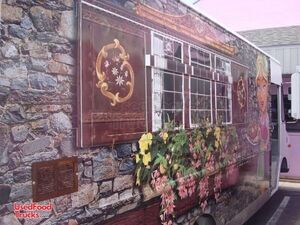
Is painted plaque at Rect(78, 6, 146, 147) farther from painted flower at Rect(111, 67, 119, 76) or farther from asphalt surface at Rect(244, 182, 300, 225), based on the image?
asphalt surface at Rect(244, 182, 300, 225)

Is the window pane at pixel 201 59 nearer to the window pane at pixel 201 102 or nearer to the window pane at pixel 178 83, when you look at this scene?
the window pane at pixel 201 102

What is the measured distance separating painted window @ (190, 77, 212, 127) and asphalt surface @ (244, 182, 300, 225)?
12.4ft

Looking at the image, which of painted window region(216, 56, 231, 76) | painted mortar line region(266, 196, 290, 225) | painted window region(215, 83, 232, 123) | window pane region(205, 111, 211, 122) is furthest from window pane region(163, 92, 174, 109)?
painted mortar line region(266, 196, 290, 225)

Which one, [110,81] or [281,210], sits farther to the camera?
[281,210]

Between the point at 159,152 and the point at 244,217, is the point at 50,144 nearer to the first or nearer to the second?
the point at 159,152

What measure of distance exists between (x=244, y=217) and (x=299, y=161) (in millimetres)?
6420

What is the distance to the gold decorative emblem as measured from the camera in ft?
19.1

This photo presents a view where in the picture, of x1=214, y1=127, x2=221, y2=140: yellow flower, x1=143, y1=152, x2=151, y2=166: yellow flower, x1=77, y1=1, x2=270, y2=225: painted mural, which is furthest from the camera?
x1=214, y1=127, x2=221, y2=140: yellow flower

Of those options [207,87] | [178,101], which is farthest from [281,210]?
[178,101]

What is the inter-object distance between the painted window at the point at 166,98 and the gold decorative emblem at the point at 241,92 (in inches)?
76.5

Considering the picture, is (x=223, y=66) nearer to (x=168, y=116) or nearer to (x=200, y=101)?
(x=200, y=101)

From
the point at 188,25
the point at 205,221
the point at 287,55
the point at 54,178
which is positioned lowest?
the point at 205,221

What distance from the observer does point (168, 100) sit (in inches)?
150

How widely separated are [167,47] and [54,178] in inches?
65.5
